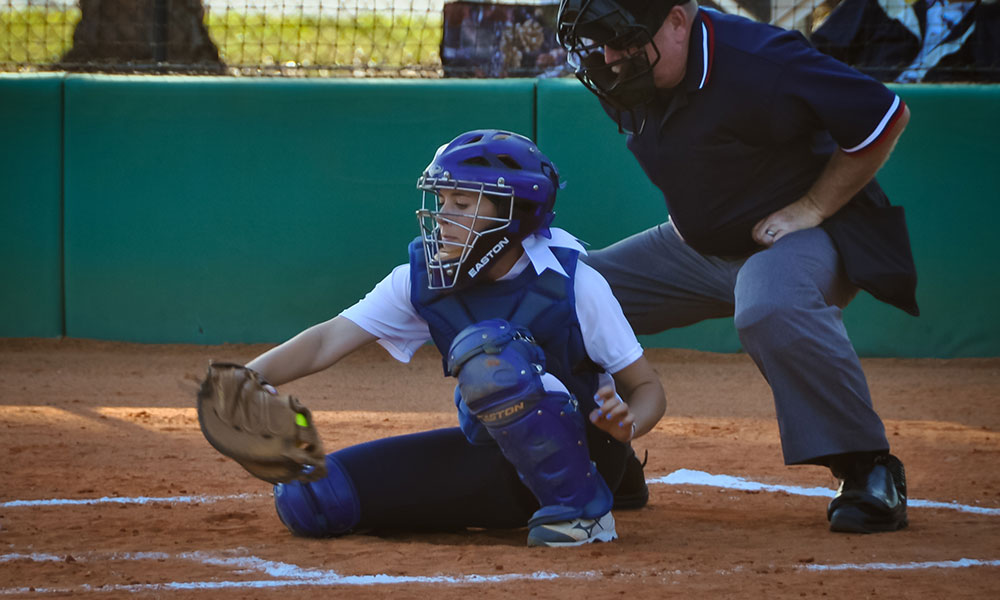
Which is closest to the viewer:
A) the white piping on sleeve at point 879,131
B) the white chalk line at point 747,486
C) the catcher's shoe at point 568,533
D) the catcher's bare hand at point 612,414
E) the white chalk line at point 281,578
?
the white chalk line at point 281,578

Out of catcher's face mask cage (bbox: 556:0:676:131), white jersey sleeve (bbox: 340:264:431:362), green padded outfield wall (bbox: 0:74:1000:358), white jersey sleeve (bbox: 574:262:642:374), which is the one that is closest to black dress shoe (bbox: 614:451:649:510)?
white jersey sleeve (bbox: 574:262:642:374)

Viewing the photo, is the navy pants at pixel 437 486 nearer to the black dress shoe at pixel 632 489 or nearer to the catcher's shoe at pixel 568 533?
the catcher's shoe at pixel 568 533

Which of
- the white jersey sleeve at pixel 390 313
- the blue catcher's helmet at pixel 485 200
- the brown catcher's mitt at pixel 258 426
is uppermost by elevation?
the blue catcher's helmet at pixel 485 200

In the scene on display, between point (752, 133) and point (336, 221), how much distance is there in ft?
16.0

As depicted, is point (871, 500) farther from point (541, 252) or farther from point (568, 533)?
point (541, 252)

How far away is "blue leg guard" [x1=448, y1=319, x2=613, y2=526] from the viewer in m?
3.17

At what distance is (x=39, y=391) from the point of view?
6668mm

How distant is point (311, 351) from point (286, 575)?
69 centimetres

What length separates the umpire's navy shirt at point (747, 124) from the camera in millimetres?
3703

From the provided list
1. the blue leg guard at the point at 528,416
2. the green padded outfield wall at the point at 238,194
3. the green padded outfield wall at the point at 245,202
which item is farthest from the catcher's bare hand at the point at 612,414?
the green padded outfield wall at the point at 238,194

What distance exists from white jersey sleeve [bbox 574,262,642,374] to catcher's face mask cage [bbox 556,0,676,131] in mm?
772

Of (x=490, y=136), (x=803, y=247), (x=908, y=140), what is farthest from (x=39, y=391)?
(x=908, y=140)

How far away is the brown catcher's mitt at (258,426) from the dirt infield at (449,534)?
0.59 ft

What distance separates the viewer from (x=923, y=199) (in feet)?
26.5
